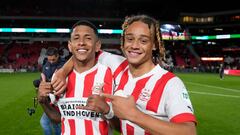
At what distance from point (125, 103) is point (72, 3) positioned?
204ft

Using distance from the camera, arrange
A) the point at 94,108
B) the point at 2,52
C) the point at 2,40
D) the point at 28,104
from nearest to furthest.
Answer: the point at 94,108
the point at 28,104
the point at 2,52
the point at 2,40

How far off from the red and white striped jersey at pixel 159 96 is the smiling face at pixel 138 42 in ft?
0.67

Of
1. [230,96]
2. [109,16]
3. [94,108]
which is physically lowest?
[230,96]

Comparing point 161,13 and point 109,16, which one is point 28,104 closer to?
point 109,16

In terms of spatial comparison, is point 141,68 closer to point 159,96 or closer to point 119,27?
point 159,96

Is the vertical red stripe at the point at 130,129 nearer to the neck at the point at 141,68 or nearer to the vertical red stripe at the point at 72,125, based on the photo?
the neck at the point at 141,68

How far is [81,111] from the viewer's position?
3.23 m

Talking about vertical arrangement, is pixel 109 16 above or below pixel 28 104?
above

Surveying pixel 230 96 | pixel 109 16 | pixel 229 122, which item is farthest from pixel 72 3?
pixel 229 122

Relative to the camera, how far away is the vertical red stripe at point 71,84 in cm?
335

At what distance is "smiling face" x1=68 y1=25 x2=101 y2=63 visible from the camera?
3172 mm

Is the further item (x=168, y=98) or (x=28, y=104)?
(x=28, y=104)

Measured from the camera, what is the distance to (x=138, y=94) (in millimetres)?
2658

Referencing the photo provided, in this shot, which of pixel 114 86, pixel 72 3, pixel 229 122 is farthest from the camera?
pixel 72 3
